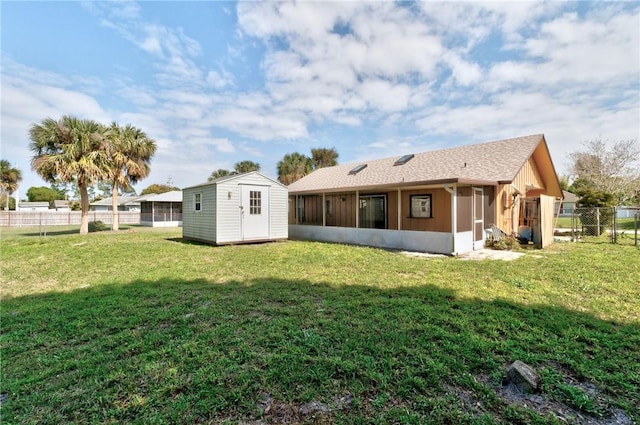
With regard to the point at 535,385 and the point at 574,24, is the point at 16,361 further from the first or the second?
the point at 574,24

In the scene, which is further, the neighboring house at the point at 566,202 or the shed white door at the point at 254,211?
the neighboring house at the point at 566,202

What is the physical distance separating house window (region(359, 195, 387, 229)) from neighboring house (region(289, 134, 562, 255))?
42 mm

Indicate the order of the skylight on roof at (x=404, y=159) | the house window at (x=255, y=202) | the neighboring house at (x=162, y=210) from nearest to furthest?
the house window at (x=255, y=202) → the skylight on roof at (x=404, y=159) → the neighboring house at (x=162, y=210)

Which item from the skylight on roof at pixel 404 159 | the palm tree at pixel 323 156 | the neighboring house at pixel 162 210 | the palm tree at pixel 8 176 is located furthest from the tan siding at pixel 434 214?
the palm tree at pixel 8 176

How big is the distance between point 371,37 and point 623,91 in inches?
539

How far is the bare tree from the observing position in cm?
2339

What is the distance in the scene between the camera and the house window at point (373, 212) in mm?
11930

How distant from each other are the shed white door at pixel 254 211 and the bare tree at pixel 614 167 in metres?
27.1

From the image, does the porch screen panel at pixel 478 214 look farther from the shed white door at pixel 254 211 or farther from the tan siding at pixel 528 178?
the shed white door at pixel 254 211

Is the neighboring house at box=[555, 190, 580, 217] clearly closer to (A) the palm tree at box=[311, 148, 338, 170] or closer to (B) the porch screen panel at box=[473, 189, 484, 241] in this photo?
(B) the porch screen panel at box=[473, 189, 484, 241]

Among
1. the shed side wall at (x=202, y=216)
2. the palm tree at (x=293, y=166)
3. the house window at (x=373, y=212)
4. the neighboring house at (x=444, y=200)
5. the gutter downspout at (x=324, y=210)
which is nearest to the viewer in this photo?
the neighboring house at (x=444, y=200)

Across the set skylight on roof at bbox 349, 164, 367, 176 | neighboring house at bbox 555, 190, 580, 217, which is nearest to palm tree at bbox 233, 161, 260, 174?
skylight on roof at bbox 349, 164, 367, 176

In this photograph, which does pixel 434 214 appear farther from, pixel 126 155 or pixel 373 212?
pixel 126 155

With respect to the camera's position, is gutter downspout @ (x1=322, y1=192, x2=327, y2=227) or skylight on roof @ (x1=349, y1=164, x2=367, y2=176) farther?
skylight on roof @ (x1=349, y1=164, x2=367, y2=176)
